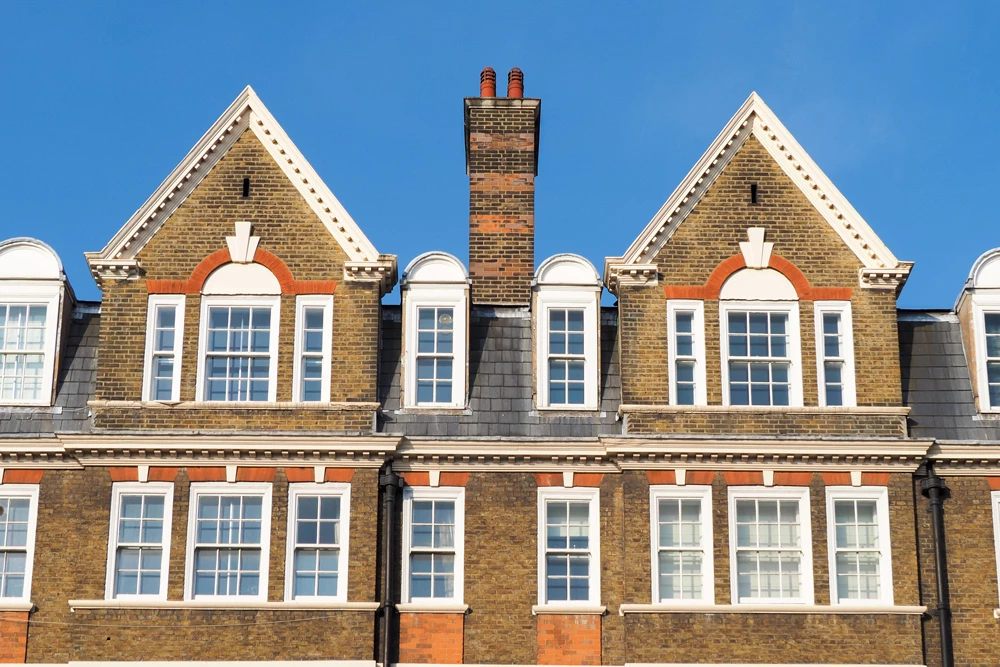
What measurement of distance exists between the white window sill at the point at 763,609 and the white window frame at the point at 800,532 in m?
0.20

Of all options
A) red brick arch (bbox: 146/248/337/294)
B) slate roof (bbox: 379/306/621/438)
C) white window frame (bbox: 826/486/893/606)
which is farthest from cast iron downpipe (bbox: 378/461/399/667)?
white window frame (bbox: 826/486/893/606)

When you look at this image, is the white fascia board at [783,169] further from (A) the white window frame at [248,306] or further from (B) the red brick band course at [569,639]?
(B) the red brick band course at [569,639]

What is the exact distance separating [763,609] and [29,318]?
48.5 feet

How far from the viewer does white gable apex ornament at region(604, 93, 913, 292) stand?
31094 millimetres

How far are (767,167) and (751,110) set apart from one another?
1.17 meters

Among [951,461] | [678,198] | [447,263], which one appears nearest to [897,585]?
[951,461]

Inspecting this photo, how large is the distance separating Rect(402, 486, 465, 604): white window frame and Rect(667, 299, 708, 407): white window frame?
14.4 ft

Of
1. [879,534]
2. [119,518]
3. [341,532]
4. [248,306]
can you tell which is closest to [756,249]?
[879,534]

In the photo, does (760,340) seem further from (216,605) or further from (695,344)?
(216,605)

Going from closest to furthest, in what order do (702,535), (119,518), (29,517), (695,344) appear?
(119,518)
(702,535)
(29,517)
(695,344)

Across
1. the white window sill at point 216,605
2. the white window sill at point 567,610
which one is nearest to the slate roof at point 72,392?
the white window sill at point 216,605

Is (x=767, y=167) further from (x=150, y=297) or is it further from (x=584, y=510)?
(x=150, y=297)

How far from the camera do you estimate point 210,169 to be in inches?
1244

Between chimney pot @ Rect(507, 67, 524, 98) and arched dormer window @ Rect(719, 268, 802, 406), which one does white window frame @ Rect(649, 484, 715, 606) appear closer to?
arched dormer window @ Rect(719, 268, 802, 406)
